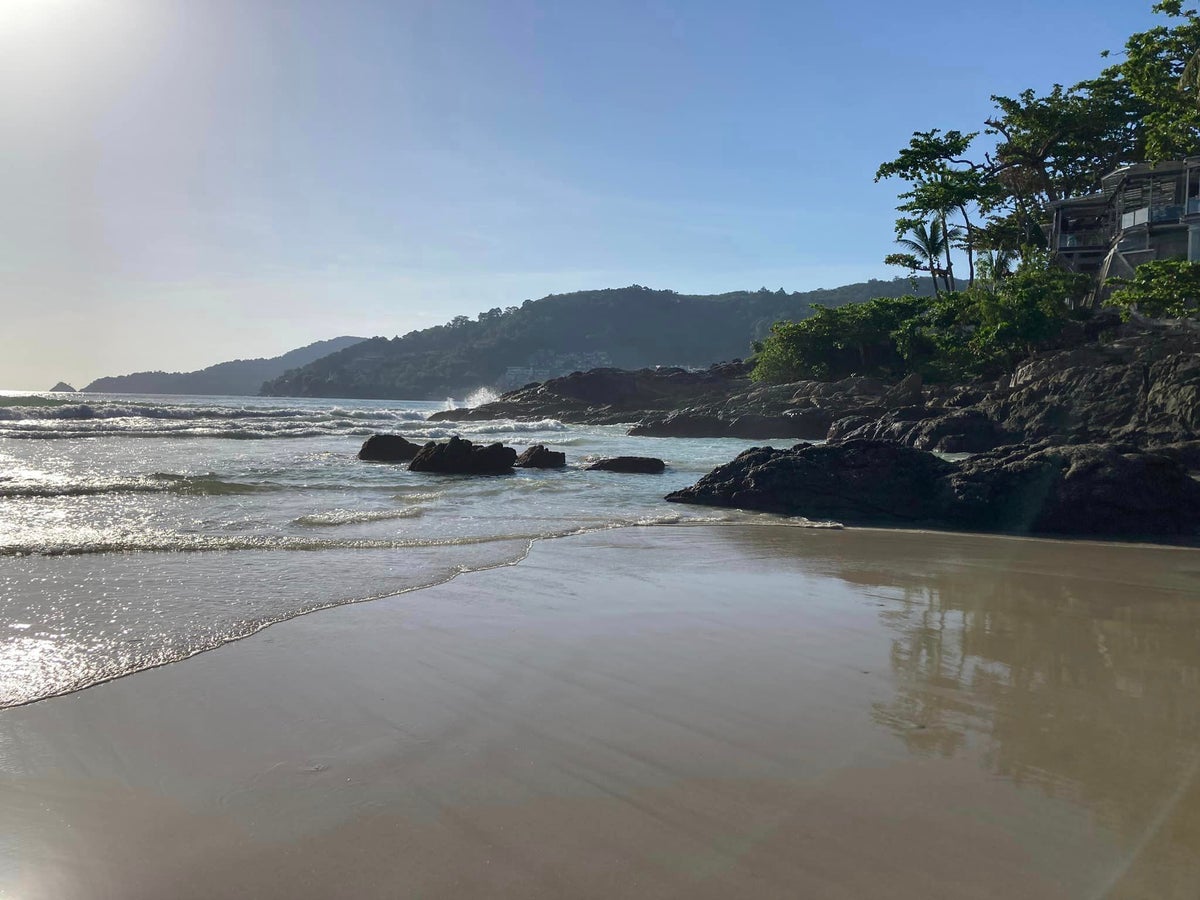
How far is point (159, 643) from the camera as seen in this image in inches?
177

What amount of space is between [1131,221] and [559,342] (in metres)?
142

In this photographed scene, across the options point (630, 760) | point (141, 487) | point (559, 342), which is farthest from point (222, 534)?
point (559, 342)

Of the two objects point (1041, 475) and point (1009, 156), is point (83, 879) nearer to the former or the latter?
point (1041, 475)

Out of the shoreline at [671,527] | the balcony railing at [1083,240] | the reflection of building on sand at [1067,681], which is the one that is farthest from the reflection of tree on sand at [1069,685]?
the balcony railing at [1083,240]

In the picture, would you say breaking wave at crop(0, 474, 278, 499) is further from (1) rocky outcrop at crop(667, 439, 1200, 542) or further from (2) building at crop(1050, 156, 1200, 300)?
(2) building at crop(1050, 156, 1200, 300)

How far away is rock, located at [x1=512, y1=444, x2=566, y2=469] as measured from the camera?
57.8 ft

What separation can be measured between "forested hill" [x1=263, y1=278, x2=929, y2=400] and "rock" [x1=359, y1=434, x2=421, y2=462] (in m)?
126

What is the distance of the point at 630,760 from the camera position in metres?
3.05

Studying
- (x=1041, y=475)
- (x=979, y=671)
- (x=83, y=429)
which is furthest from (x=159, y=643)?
(x=83, y=429)

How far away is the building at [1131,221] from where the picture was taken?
104 feet

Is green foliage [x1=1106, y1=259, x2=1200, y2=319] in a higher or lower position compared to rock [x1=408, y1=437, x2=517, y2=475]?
higher

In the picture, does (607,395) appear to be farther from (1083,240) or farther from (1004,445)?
(1004,445)

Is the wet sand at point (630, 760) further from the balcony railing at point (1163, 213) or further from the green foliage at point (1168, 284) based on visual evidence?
the balcony railing at point (1163, 213)

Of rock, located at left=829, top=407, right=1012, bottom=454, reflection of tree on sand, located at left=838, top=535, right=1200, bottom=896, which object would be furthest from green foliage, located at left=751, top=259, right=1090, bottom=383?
reflection of tree on sand, located at left=838, top=535, right=1200, bottom=896
